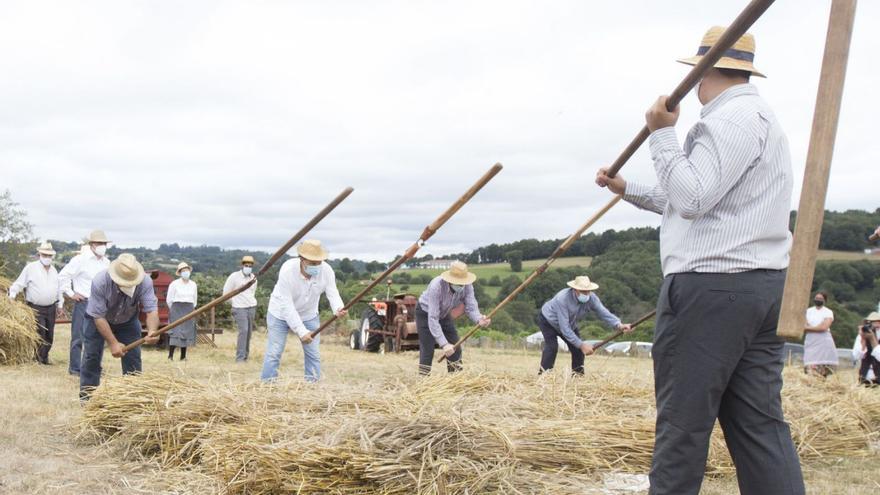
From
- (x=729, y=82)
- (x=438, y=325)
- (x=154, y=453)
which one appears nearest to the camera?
(x=729, y=82)

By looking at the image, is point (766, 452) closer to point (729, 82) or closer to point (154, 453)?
point (729, 82)

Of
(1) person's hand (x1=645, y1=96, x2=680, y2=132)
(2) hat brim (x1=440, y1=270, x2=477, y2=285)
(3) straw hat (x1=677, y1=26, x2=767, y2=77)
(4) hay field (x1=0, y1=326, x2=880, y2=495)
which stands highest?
(3) straw hat (x1=677, y1=26, x2=767, y2=77)

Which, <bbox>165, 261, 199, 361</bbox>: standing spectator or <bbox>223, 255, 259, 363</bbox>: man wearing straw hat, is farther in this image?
<bbox>165, 261, 199, 361</bbox>: standing spectator

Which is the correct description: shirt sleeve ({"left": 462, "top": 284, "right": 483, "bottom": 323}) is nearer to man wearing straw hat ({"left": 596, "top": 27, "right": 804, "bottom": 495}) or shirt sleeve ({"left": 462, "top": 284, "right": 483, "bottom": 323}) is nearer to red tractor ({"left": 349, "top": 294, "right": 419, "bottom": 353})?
man wearing straw hat ({"left": 596, "top": 27, "right": 804, "bottom": 495})

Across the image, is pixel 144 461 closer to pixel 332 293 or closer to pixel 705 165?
pixel 332 293

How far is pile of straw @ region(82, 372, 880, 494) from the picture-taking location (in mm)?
3484

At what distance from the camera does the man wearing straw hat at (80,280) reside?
8.93 m

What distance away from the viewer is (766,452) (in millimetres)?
2436

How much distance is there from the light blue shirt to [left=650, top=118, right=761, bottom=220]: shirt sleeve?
6.00 meters

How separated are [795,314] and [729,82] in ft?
3.26

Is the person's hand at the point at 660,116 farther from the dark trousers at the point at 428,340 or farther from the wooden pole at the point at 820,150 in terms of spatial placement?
the dark trousers at the point at 428,340

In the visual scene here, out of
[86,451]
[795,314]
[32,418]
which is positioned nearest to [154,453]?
[86,451]

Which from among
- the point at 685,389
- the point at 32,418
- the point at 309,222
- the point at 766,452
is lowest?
the point at 32,418

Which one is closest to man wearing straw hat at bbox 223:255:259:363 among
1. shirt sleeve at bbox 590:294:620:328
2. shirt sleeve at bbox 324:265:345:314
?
shirt sleeve at bbox 324:265:345:314
